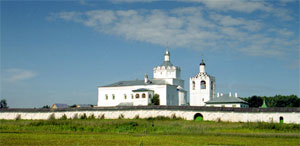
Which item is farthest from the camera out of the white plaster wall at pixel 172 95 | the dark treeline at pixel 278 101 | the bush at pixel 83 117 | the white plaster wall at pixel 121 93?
the dark treeline at pixel 278 101

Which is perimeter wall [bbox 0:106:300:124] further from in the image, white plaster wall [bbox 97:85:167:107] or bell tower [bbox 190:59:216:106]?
bell tower [bbox 190:59:216:106]

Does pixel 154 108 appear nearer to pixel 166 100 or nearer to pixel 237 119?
pixel 237 119

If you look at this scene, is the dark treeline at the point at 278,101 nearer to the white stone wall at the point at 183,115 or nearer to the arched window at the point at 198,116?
the arched window at the point at 198,116

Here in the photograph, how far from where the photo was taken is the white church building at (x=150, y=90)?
58594 mm

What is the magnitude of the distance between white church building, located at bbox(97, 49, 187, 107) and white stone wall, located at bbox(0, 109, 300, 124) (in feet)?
63.3

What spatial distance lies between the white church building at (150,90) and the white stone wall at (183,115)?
19.3 m

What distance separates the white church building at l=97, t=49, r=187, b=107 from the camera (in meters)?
58.6

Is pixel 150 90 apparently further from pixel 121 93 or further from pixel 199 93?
pixel 199 93

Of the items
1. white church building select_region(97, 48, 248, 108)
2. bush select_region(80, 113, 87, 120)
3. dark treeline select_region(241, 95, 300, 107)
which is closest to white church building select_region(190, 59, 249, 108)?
white church building select_region(97, 48, 248, 108)

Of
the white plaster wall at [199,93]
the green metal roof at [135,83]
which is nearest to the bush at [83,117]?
the green metal roof at [135,83]

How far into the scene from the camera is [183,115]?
1387 inches

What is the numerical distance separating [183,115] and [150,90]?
23.6 m

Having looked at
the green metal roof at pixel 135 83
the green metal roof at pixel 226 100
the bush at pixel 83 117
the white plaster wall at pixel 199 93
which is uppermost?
the green metal roof at pixel 135 83

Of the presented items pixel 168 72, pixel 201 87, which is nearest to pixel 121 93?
pixel 168 72
